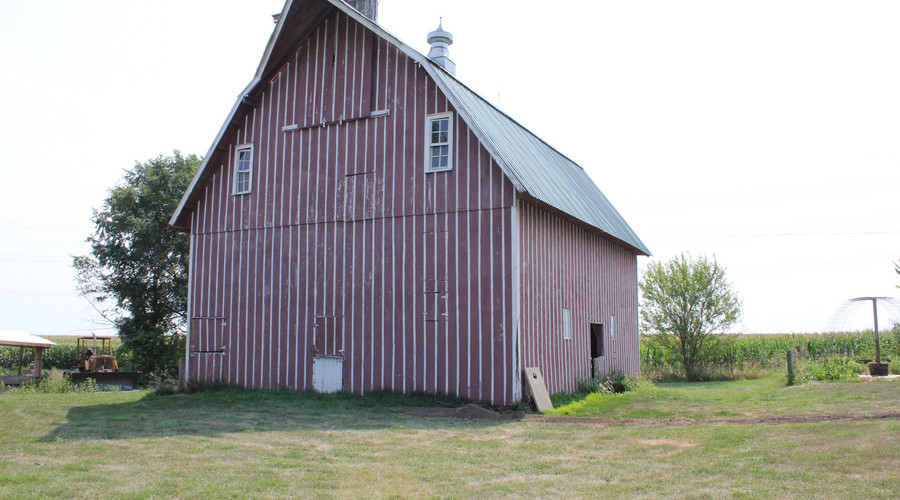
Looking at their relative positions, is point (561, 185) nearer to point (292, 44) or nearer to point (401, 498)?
point (292, 44)

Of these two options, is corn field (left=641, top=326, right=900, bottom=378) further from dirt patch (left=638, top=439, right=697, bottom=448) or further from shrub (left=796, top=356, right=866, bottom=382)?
dirt patch (left=638, top=439, right=697, bottom=448)

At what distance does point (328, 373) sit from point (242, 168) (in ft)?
19.8

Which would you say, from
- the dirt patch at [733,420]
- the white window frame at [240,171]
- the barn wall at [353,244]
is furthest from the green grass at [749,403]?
the white window frame at [240,171]

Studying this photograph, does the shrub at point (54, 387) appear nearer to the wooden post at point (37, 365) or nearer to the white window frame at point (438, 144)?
the wooden post at point (37, 365)

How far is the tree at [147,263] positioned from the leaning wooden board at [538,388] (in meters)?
19.2

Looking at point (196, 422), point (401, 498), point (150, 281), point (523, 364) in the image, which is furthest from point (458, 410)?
point (150, 281)

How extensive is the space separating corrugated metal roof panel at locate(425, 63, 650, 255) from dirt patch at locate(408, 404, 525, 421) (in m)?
4.44

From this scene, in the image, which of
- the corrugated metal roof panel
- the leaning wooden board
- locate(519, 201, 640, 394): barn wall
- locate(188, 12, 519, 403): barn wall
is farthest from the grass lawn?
the corrugated metal roof panel

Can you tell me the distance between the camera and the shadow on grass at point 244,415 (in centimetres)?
1106

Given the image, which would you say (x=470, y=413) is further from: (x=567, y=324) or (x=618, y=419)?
(x=567, y=324)

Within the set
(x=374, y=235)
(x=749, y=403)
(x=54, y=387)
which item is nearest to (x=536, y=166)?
(x=374, y=235)

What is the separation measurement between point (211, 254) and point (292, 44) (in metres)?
5.92

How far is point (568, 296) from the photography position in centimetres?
1788

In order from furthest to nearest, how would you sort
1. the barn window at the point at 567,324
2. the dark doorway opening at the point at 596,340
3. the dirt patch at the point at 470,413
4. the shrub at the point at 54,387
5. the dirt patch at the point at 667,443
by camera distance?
1. the shrub at the point at 54,387
2. the dark doorway opening at the point at 596,340
3. the barn window at the point at 567,324
4. the dirt patch at the point at 470,413
5. the dirt patch at the point at 667,443
